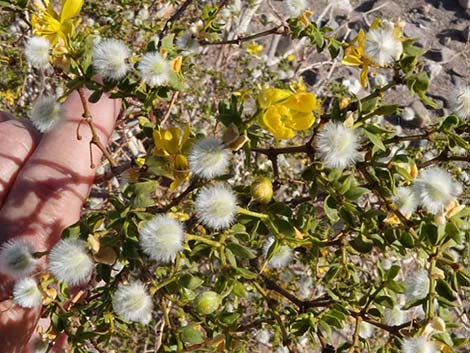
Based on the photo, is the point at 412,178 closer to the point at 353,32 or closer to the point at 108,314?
the point at 108,314

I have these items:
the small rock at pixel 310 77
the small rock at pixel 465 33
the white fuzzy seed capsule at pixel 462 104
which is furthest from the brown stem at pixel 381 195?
the small rock at pixel 465 33

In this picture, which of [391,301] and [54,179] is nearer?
[391,301]

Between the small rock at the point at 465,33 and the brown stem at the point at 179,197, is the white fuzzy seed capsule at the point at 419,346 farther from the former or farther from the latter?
the small rock at the point at 465,33

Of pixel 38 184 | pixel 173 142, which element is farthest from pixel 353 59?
pixel 38 184

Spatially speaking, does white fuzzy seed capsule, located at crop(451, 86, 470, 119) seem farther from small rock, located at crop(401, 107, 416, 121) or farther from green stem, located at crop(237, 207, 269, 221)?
small rock, located at crop(401, 107, 416, 121)

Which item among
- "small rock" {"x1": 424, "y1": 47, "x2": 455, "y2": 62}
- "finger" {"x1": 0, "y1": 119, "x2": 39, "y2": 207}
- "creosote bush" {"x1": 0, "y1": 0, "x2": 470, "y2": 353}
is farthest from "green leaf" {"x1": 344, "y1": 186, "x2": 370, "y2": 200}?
"small rock" {"x1": 424, "y1": 47, "x2": 455, "y2": 62}

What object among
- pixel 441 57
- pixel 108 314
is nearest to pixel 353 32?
pixel 441 57
